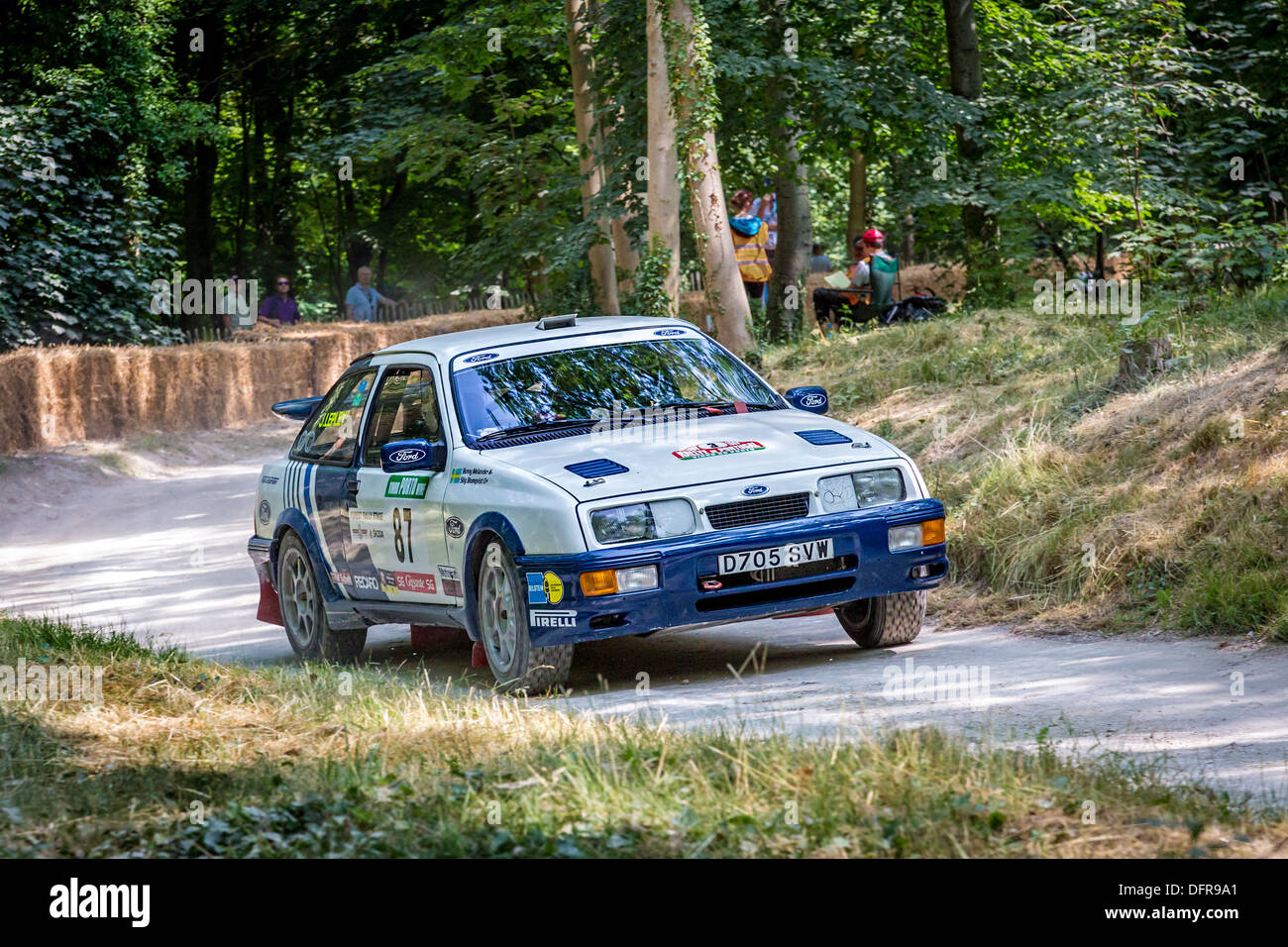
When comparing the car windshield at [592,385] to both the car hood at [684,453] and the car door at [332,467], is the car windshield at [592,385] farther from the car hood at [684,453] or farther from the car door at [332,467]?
the car door at [332,467]

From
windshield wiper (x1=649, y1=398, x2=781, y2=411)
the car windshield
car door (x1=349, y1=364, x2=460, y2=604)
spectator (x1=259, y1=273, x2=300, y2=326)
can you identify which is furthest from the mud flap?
spectator (x1=259, y1=273, x2=300, y2=326)

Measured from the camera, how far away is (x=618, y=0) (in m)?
19.5

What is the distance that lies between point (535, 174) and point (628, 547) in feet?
65.0

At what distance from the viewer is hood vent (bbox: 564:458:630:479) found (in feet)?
25.9

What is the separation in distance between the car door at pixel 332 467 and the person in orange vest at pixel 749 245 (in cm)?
1264

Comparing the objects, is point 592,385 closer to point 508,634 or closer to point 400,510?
point 400,510

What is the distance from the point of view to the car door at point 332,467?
9695 millimetres

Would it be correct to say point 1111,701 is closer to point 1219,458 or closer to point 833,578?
point 833,578

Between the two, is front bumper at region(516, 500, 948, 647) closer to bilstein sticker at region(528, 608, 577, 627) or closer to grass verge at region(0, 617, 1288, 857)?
bilstein sticker at region(528, 608, 577, 627)

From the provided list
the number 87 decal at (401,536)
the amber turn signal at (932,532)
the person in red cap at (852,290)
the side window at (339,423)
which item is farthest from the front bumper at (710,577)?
the person in red cap at (852,290)

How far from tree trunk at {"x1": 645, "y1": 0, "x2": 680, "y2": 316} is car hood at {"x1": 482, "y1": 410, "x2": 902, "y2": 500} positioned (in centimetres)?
944

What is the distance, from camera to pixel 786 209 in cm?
2358

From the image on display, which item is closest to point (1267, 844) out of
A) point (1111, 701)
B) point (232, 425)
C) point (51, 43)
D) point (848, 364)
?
point (1111, 701)

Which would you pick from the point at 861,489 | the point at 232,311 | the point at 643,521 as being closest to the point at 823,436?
the point at 861,489
